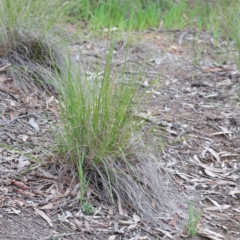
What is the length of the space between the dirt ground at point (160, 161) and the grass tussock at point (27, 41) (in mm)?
133

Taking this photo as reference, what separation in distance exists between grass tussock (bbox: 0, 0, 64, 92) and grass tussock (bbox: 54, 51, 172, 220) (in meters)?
1.30

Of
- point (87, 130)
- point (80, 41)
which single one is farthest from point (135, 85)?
point (80, 41)

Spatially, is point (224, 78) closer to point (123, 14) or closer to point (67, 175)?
point (123, 14)

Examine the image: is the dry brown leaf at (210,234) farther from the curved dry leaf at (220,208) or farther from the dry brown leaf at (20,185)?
the dry brown leaf at (20,185)

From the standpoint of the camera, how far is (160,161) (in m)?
4.25

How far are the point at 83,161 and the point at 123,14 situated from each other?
4083mm

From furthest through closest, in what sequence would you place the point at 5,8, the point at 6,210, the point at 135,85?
1. the point at 5,8
2. the point at 135,85
3. the point at 6,210

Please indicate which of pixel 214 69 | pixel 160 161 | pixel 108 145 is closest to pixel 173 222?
pixel 108 145

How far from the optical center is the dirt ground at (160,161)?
3389mm

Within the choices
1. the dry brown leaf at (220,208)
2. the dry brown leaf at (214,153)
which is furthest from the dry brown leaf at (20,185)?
the dry brown leaf at (214,153)

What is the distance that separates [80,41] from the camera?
654 centimetres

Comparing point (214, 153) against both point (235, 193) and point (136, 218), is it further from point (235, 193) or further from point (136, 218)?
point (136, 218)

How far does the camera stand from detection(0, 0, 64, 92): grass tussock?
5004 millimetres

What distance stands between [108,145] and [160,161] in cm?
70
